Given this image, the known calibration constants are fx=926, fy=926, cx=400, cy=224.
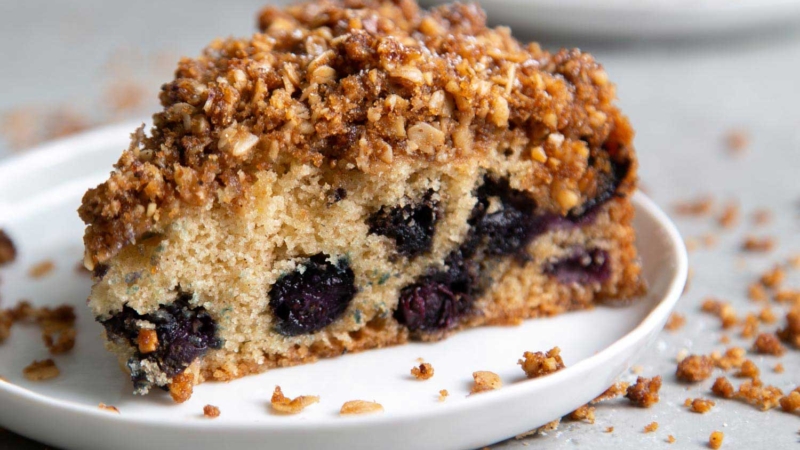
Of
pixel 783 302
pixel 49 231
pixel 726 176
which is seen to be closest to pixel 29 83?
pixel 49 231

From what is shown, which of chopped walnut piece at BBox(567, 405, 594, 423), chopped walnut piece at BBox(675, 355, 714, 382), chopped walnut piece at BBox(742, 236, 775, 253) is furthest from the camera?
chopped walnut piece at BBox(742, 236, 775, 253)

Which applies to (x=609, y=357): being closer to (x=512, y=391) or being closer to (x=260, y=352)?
(x=512, y=391)

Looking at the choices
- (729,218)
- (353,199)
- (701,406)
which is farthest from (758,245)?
(353,199)

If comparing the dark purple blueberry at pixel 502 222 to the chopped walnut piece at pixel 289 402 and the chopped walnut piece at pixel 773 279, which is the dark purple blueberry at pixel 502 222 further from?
the chopped walnut piece at pixel 773 279

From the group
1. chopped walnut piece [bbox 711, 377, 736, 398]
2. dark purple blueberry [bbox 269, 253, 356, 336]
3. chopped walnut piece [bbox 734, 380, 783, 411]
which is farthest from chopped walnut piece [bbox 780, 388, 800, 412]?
dark purple blueberry [bbox 269, 253, 356, 336]

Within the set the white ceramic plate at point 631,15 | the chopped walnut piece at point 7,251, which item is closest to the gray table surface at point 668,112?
the white ceramic plate at point 631,15

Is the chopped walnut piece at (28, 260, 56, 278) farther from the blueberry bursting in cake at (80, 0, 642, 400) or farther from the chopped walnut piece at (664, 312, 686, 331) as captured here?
the chopped walnut piece at (664, 312, 686, 331)
